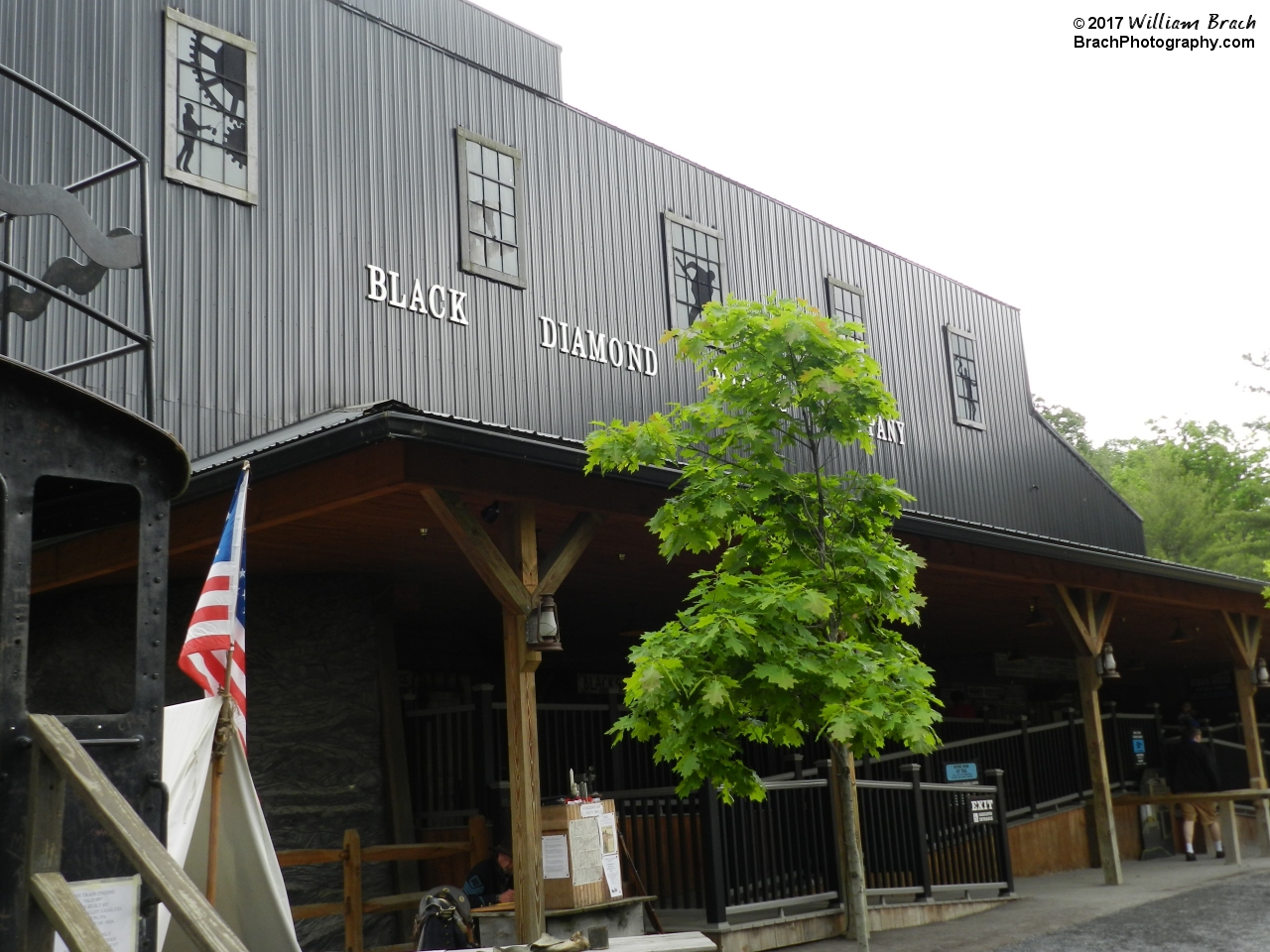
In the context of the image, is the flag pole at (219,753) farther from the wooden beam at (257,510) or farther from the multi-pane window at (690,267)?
the multi-pane window at (690,267)

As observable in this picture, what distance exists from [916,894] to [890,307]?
409 inches

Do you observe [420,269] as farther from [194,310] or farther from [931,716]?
[931,716]

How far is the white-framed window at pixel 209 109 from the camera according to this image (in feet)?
38.7

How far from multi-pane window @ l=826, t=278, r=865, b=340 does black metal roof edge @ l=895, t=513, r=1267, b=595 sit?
535cm

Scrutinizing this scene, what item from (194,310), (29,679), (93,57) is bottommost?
(29,679)

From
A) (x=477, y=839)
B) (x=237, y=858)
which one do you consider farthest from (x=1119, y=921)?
(x=237, y=858)

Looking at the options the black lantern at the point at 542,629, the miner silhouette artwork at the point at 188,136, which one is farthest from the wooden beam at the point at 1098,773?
the miner silhouette artwork at the point at 188,136

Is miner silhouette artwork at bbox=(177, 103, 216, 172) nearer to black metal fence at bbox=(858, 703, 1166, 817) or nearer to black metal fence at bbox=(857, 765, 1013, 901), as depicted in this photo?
black metal fence at bbox=(857, 765, 1013, 901)

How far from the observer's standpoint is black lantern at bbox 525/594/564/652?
8.69 m

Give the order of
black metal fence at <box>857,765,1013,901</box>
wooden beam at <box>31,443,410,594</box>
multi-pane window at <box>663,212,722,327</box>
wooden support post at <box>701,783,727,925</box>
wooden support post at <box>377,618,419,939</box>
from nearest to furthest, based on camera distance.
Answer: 1. wooden beam at <box>31,443,410,594</box>
2. wooden support post at <box>701,783,727,925</box>
3. wooden support post at <box>377,618,419,939</box>
4. black metal fence at <box>857,765,1013,901</box>
5. multi-pane window at <box>663,212,722,327</box>

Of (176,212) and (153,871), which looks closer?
(153,871)

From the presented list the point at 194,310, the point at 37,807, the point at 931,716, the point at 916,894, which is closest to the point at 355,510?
the point at 194,310

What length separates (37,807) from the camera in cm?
430

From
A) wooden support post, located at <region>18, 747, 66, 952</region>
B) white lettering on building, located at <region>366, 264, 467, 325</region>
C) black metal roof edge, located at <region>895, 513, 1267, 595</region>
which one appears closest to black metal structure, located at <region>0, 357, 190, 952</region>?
wooden support post, located at <region>18, 747, 66, 952</region>
